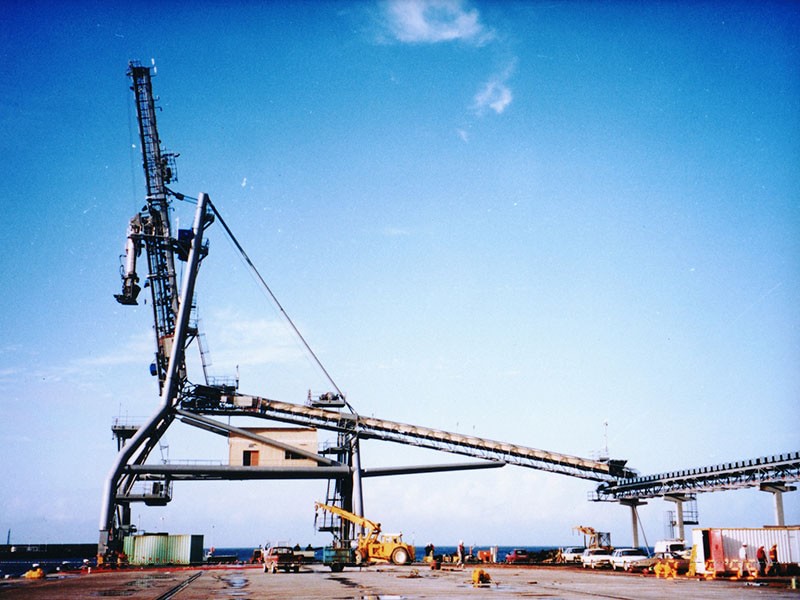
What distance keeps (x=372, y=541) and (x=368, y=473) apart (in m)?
13.0

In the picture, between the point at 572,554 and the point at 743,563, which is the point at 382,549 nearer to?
the point at 572,554

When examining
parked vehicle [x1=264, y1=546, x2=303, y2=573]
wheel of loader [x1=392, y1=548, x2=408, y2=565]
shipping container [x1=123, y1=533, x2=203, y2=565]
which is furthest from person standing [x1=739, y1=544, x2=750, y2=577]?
shipping container [x1=123, y1=533, x2=203, y2=565]

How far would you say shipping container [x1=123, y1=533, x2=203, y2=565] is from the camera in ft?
202

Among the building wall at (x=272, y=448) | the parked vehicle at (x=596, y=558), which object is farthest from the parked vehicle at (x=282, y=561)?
the parked vehicle at (x=596, y=558)

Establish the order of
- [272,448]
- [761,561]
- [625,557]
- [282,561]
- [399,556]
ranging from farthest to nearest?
[272,448]
[399,556]
[282,561]
[625,557]
[761,561]

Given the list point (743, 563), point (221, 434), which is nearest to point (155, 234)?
point (221, 434)

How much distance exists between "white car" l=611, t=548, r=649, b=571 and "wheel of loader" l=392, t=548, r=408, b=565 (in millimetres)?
14479

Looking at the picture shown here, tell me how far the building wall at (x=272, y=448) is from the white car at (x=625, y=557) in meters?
27.4

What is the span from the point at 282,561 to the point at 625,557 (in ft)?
75.5

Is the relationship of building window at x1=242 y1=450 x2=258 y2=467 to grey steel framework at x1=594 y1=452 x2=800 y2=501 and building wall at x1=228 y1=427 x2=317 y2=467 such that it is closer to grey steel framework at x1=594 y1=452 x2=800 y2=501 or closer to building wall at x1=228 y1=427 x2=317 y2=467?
building wall at x1=228 y1=427 x2=317 y2=467

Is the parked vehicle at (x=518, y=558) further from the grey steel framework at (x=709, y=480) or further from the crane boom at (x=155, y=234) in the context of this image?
the crane boom at (x=155, y=234)

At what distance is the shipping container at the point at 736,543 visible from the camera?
4053cm

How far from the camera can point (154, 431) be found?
60688mm

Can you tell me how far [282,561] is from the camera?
1921 inches
